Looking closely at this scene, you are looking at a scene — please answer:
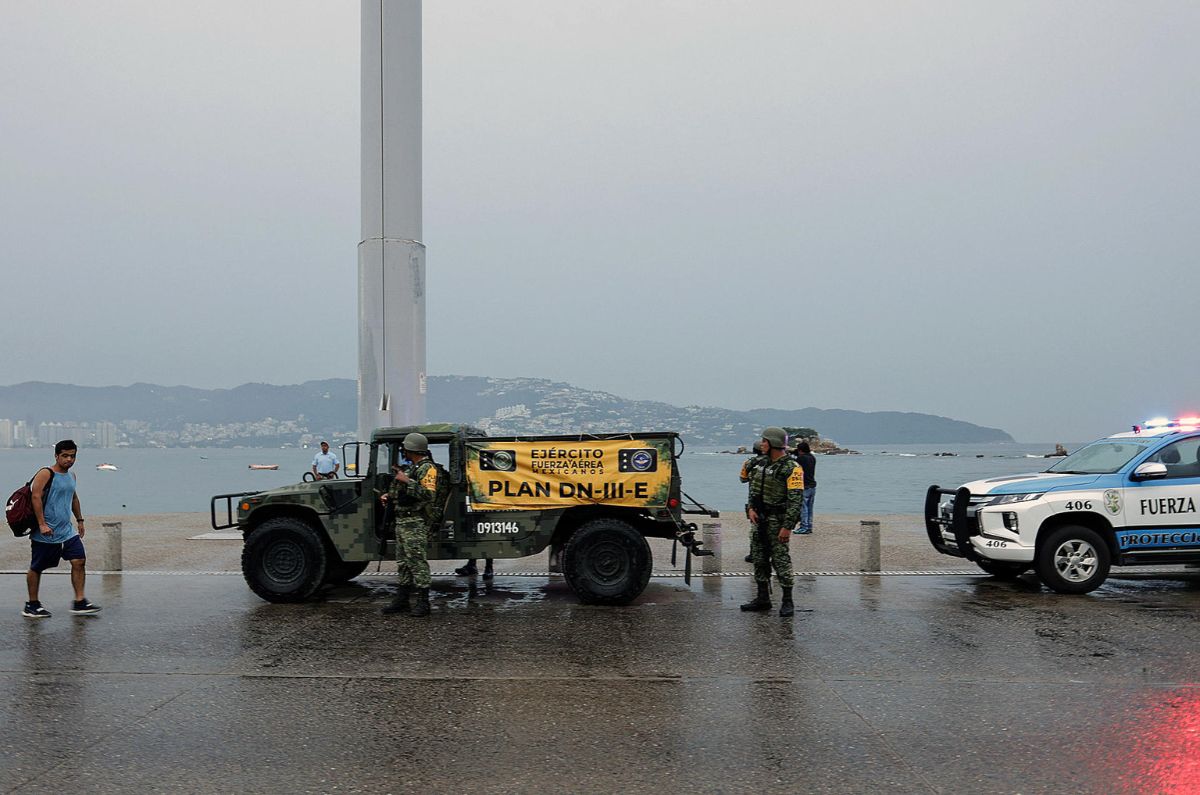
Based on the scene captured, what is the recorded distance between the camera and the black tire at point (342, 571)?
9.97 meters

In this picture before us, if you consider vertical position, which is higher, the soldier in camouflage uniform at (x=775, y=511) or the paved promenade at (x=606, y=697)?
the soldier in camouflage uniform at (x=775, y=511)

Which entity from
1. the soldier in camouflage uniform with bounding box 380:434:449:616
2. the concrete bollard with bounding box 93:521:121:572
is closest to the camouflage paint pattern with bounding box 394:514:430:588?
the soldier in camouflage uniform with bounding box 380:434:449:616

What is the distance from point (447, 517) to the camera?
9.32 m

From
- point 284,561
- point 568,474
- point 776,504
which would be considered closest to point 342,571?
point 284,561

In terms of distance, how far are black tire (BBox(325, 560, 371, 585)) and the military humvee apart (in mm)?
567

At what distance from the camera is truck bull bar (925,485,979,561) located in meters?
10.1

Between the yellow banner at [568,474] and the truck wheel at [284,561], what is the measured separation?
1.83 m

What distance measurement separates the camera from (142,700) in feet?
18.8

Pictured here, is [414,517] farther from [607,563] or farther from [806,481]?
[806,481]

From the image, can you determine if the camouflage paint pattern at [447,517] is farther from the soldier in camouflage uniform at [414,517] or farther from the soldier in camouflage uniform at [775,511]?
the soldier in camouflage uniform at [775,511]

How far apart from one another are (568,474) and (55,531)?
5.09 m

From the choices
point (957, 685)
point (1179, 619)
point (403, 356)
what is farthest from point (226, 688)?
point (403, 356)

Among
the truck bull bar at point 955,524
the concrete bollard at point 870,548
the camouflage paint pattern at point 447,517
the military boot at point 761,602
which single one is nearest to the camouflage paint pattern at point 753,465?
the camouflage paint pattern at point 447,517

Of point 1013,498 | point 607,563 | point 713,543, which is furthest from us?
point 713,543
